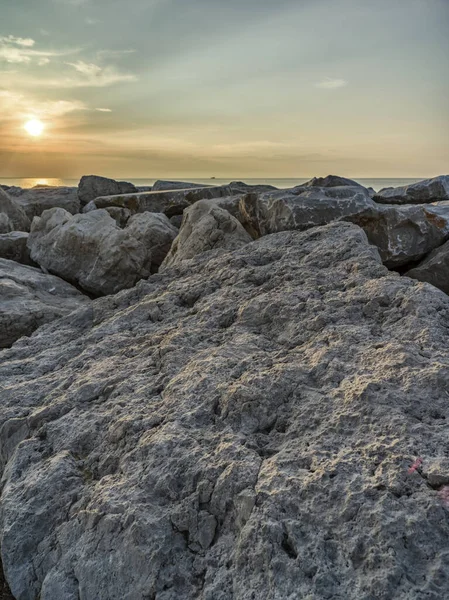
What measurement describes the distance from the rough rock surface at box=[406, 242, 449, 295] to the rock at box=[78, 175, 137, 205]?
41.0 ft

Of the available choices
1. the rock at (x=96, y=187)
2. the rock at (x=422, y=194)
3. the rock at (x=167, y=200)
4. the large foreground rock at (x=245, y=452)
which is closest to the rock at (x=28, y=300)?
the large foreground rock at (x=245, y=452)

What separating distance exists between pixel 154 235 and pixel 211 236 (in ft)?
6.34

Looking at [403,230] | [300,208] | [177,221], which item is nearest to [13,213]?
[177,221]

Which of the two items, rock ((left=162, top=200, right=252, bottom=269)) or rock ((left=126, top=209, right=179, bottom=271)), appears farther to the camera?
rock ((left=126, top=209, right=179, bottom=271))

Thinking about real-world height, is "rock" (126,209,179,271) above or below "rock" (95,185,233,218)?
below

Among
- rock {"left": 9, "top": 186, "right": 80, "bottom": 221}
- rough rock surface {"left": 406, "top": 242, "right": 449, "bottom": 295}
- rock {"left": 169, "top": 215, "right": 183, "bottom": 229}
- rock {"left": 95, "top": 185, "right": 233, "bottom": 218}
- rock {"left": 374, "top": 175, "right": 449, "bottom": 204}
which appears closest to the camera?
rough rock surface {"left": 406, "top": 242, "right": 449, "bottom": 295}

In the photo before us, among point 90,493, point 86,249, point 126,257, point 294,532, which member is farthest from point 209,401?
point 86,249

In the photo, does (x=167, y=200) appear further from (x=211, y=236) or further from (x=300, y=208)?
(x=300, y=208)

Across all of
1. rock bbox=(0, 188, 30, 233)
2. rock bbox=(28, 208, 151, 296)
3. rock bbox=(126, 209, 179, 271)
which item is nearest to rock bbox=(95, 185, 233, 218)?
rock bbox=(126, 209, 179, 271)

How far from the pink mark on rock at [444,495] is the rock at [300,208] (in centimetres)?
406

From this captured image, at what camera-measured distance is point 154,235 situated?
8008 mm

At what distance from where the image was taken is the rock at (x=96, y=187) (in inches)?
642

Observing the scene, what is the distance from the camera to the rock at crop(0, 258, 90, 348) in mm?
5805

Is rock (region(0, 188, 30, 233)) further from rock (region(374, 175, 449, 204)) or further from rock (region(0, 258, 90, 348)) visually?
rock (region(374, 175, 449, 204))
